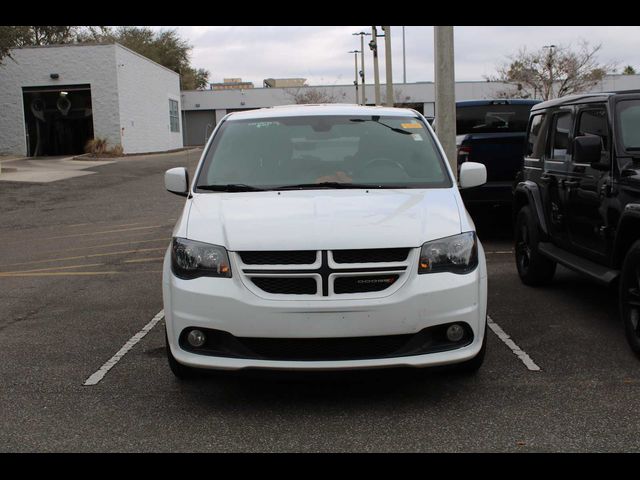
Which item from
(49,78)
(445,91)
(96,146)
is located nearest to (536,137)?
(445,91)

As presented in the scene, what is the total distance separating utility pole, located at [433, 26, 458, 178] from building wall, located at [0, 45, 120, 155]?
98.6 ft

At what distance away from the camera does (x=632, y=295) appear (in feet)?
17.5

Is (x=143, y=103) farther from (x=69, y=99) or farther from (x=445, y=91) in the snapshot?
(x=445, y=91)

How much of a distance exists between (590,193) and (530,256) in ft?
5.24

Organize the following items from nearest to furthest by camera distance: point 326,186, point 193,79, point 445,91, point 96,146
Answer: point 326,186 < point 445,91 < point 96,146 < point 193,79

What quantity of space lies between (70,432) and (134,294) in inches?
156

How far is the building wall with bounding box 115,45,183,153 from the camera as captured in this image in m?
39.9

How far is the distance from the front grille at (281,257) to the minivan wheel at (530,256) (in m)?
3.91

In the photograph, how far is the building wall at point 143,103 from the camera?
1571 inches

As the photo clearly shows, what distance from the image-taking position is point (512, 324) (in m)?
6.43

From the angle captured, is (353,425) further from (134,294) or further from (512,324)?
(134,294)

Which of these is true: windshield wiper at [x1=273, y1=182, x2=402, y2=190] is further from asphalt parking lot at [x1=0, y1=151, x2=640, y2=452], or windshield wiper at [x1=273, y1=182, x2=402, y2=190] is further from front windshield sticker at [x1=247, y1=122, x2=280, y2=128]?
asphalt parking lot at [x1=0, y1=151, x2=640, y2=452]

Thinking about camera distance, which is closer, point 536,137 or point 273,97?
point 536,137

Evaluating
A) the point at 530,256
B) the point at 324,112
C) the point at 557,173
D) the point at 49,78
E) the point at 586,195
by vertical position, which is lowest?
the point at 530,256
